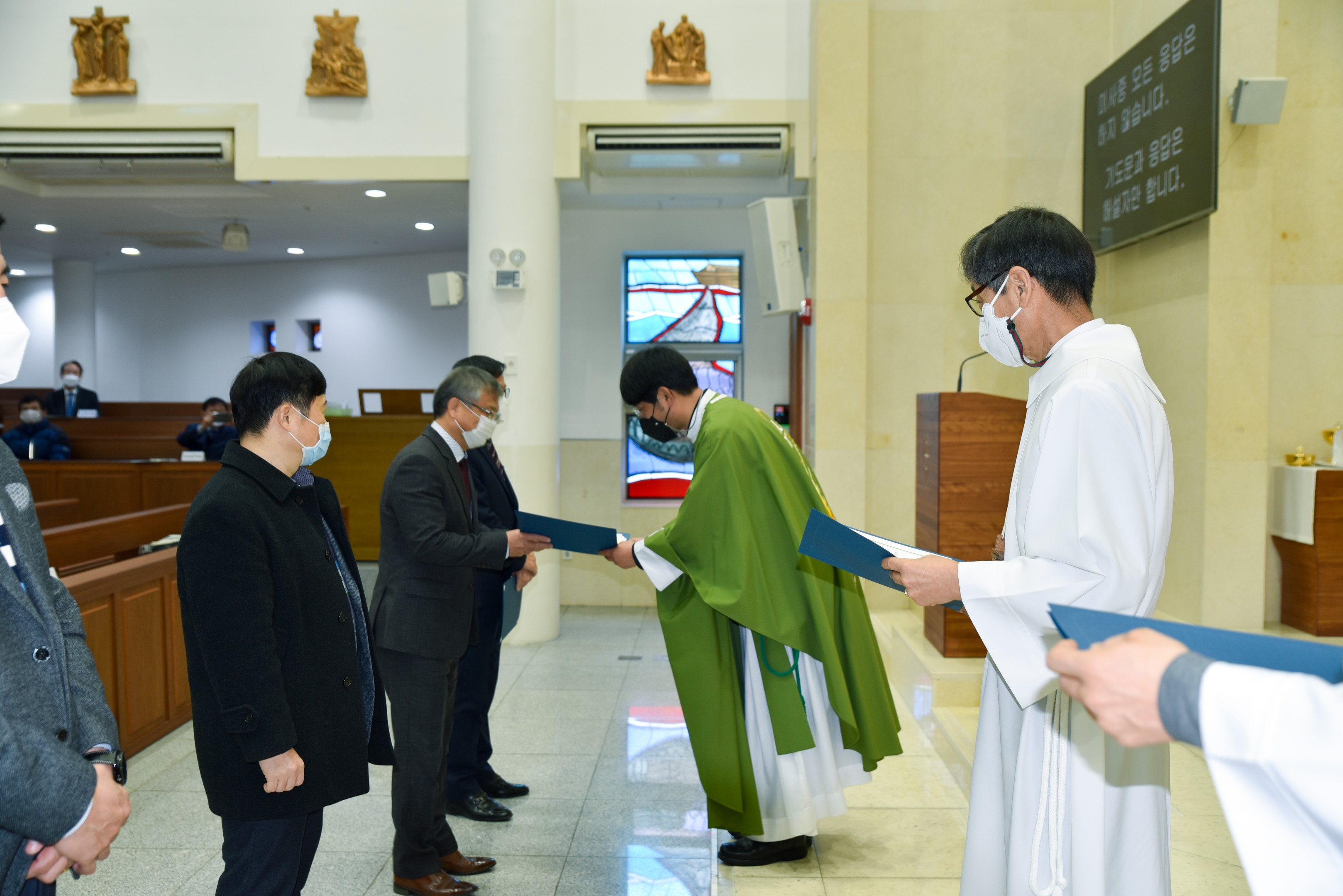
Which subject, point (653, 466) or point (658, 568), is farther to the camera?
point (653, 466)

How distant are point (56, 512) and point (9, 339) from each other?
4.99 meters

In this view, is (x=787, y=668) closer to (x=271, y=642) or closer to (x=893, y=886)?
(x=893, y=886)

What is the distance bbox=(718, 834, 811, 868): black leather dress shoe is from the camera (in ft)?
9.37

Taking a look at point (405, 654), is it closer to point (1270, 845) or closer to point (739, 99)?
point (1270, 845)

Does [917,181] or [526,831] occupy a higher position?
[917,181]

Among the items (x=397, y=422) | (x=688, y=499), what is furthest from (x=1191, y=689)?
(x=397, y=422)

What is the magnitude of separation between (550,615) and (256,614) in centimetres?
454

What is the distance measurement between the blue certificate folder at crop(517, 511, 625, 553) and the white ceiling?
177 inches

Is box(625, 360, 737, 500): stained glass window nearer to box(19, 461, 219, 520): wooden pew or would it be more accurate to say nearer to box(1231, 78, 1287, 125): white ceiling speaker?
box(19, 461, 219, 520): wooden pew

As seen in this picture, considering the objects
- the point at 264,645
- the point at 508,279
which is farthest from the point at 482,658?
the point at 508,279

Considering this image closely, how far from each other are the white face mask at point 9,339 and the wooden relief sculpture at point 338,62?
17.8 ft

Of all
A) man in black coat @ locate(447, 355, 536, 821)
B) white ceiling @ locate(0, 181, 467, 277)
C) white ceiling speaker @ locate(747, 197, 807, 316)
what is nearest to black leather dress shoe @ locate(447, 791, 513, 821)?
man in black coat @ locate(447, 355, 536, 821)

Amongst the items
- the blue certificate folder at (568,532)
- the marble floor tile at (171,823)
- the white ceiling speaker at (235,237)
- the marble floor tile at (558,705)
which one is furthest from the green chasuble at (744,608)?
the white ceiling speaker at (235,237)

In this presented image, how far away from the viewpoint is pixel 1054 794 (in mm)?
1636
